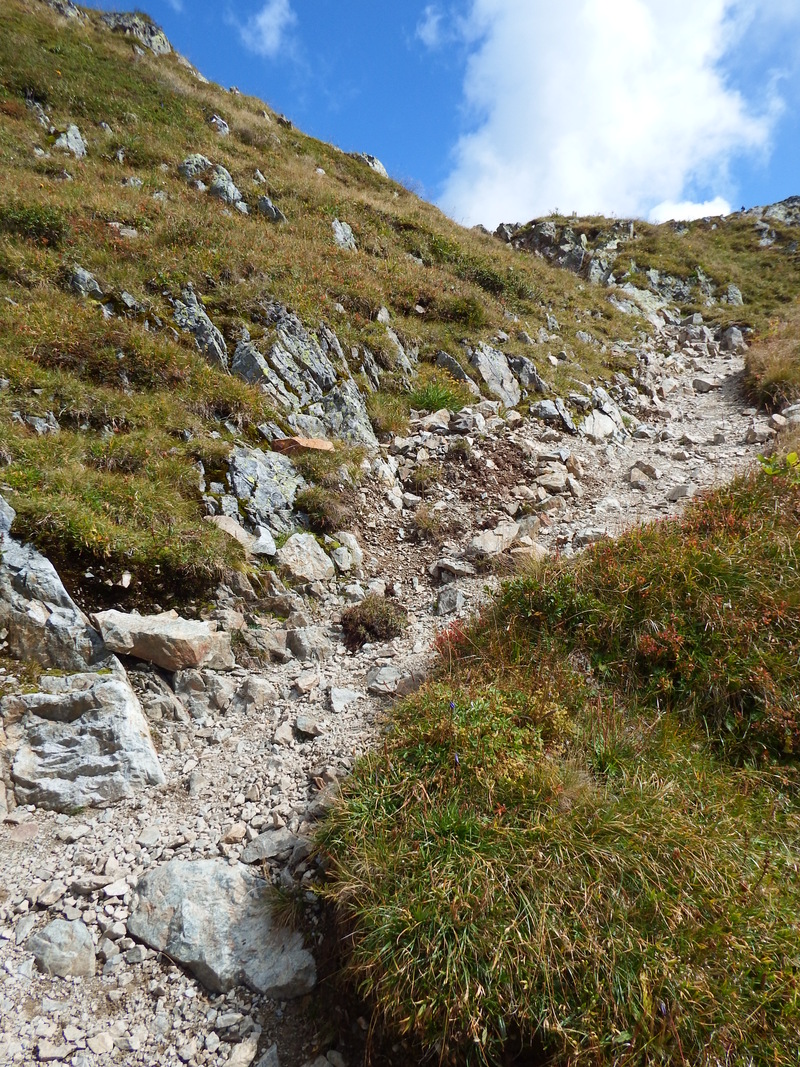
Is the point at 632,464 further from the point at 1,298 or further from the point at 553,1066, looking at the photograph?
the point at 1,298

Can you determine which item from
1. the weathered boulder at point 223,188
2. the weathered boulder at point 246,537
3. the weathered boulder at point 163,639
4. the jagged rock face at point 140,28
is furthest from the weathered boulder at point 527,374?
the jagged rock face at point 140,28

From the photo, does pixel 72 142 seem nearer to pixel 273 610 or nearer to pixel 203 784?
pixel 273 610

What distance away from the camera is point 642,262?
31.7 meters

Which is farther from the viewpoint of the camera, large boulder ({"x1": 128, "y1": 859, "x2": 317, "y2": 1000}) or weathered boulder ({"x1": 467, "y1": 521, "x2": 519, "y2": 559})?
weathered boulder ({"x1": 467, "y1": 521, "x2": 519, "y2": 559})

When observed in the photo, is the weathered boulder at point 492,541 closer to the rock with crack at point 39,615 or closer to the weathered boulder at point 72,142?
the rock with crack at point 39,615

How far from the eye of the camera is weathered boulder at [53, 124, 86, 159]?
1714 centimetres

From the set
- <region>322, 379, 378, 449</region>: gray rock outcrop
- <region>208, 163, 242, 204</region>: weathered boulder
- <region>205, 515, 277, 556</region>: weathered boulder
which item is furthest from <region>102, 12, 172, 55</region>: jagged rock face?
<region>205, 515, 277, 556</region>: weathered boulder

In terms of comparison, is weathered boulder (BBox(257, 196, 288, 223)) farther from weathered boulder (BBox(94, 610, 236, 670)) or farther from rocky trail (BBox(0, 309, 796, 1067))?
weathered boulder (BBox(94, 610, 236, 670))

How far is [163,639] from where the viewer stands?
5680 mm

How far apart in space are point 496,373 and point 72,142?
16.7 m

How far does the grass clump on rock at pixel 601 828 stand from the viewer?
2947 mm

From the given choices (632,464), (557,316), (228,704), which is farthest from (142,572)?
(557,316)

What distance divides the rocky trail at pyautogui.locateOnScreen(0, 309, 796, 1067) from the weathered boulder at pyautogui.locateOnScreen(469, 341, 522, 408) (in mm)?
5941

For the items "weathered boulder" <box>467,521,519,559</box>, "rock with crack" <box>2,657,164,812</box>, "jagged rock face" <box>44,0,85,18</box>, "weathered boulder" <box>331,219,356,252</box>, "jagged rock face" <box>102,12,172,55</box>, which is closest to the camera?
"rock with crack" <box>2,657,164,812</box>
